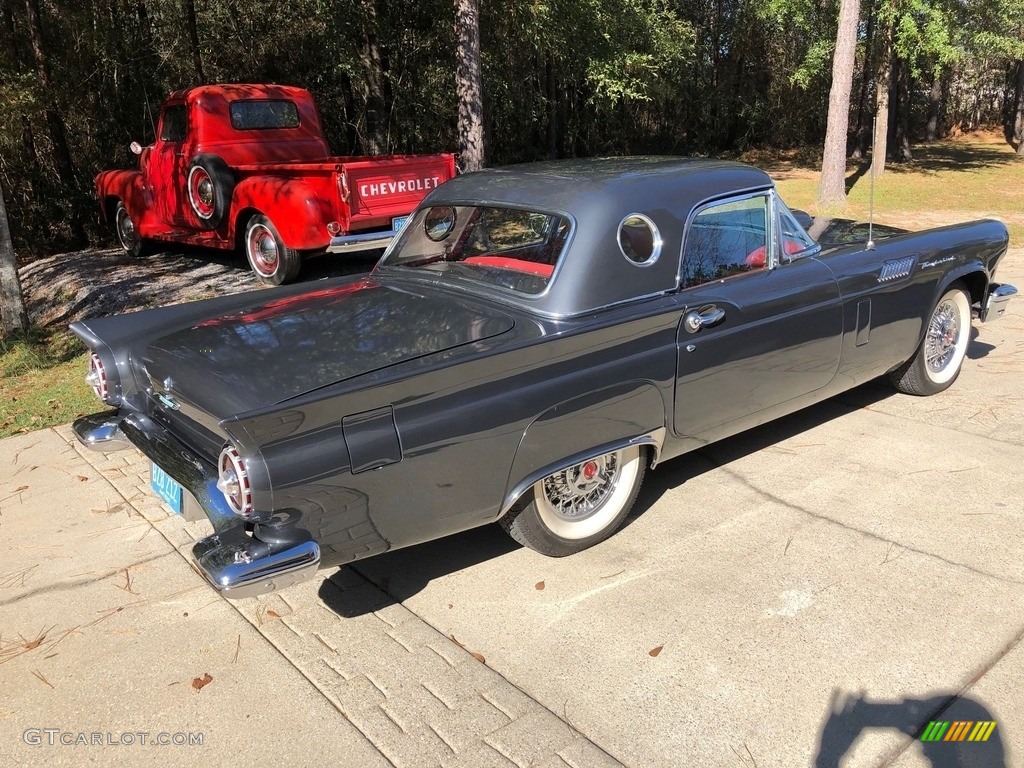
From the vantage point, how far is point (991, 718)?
8.30 ft

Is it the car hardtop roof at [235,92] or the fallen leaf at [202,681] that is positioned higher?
the car hardtop roof at [235,92]

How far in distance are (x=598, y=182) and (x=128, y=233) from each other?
904cm

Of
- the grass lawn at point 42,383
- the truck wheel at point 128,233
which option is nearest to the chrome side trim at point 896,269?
the grass lawn at point 42,383

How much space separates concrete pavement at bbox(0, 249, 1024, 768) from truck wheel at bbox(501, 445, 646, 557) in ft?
0.37

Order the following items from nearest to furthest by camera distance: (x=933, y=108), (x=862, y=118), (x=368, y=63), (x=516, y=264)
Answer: (x=516, y=264), (x=368, y=63), (x=862, y=118), (x=933, y=108)

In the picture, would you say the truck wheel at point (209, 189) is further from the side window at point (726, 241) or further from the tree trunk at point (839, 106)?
the tree trunk at point (839, 106)

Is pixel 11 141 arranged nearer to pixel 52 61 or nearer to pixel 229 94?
pixel 52 61

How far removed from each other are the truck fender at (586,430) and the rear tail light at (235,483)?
0.94 metres

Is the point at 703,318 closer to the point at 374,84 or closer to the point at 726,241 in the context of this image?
the point at 726,241

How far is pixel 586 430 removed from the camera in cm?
325

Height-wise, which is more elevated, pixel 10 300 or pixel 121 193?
pixel 121 193

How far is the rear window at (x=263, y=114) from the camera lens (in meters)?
9.59

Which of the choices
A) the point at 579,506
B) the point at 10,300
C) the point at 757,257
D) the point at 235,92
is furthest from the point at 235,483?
the point at 235,92

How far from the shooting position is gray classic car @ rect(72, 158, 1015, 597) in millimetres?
2670
